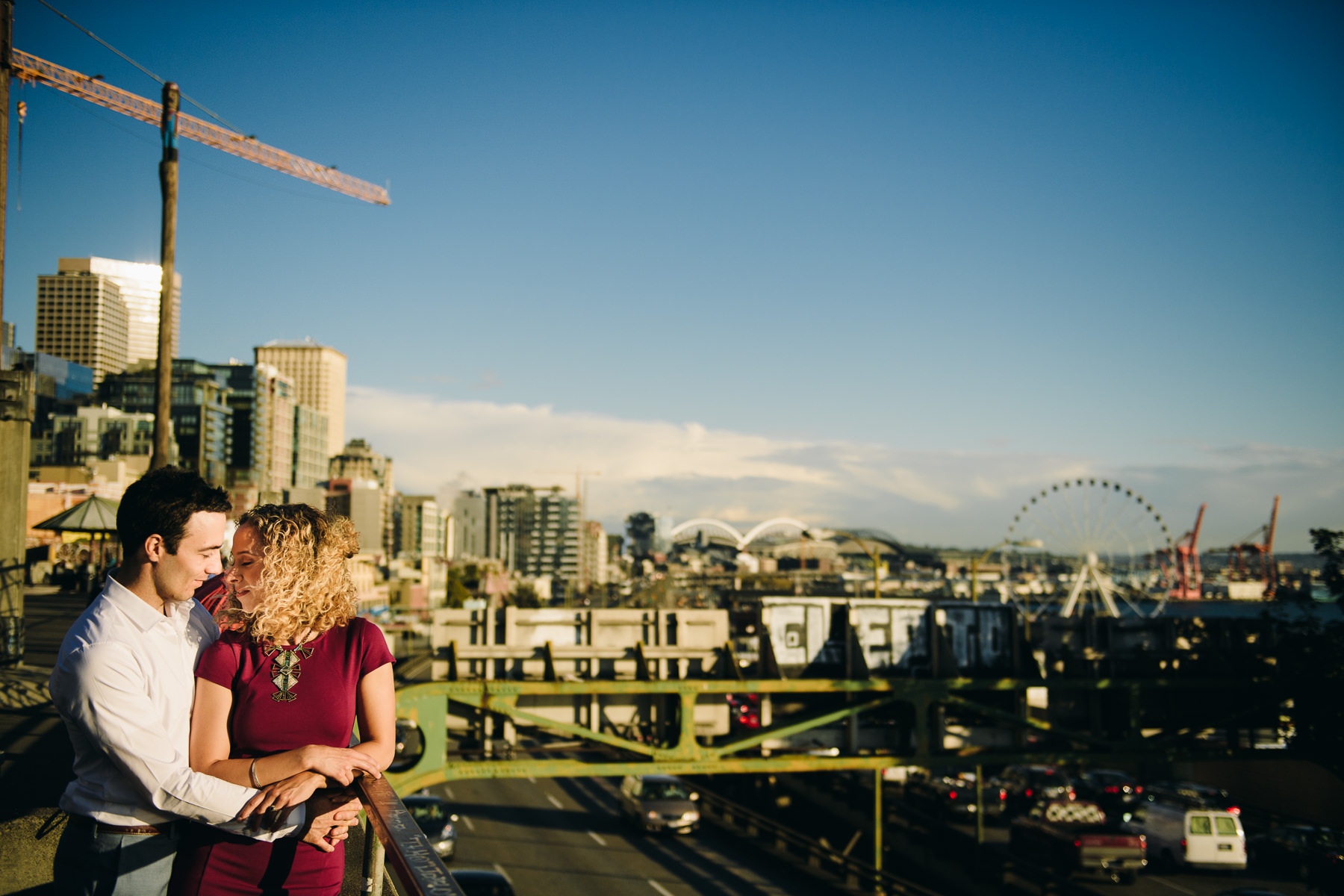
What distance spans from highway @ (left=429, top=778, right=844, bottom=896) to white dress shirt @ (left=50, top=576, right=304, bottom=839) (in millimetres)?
22045

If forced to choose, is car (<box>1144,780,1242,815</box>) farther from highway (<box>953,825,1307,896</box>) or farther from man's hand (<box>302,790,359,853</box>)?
man's hand (<box>302,790,359,853</box>)

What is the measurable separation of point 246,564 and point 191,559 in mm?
301

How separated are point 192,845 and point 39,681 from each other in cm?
1483

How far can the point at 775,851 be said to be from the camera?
27828 mm

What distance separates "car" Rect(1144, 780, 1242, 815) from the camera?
3222cm

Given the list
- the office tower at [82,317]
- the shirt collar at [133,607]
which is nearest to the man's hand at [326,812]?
the shirt collar at [133,607]

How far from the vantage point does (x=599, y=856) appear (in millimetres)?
27266

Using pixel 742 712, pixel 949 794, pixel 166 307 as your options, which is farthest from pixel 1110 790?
pixel 166 307

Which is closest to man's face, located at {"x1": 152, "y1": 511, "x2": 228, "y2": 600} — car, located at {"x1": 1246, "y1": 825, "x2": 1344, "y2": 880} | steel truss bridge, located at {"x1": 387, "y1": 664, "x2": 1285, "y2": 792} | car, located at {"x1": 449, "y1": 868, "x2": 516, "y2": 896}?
steel truss bridge, located at {"x1": 387, "y1": 664, "x2": 1285, "y2": 792}

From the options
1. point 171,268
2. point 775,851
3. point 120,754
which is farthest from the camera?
point 775,851

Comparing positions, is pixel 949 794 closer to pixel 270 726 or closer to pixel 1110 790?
pixel 1110 790

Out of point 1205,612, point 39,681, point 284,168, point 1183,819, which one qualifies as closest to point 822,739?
point 39,681

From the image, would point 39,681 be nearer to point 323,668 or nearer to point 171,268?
point 171,268

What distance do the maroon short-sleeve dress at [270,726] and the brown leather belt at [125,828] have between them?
0.10 m
